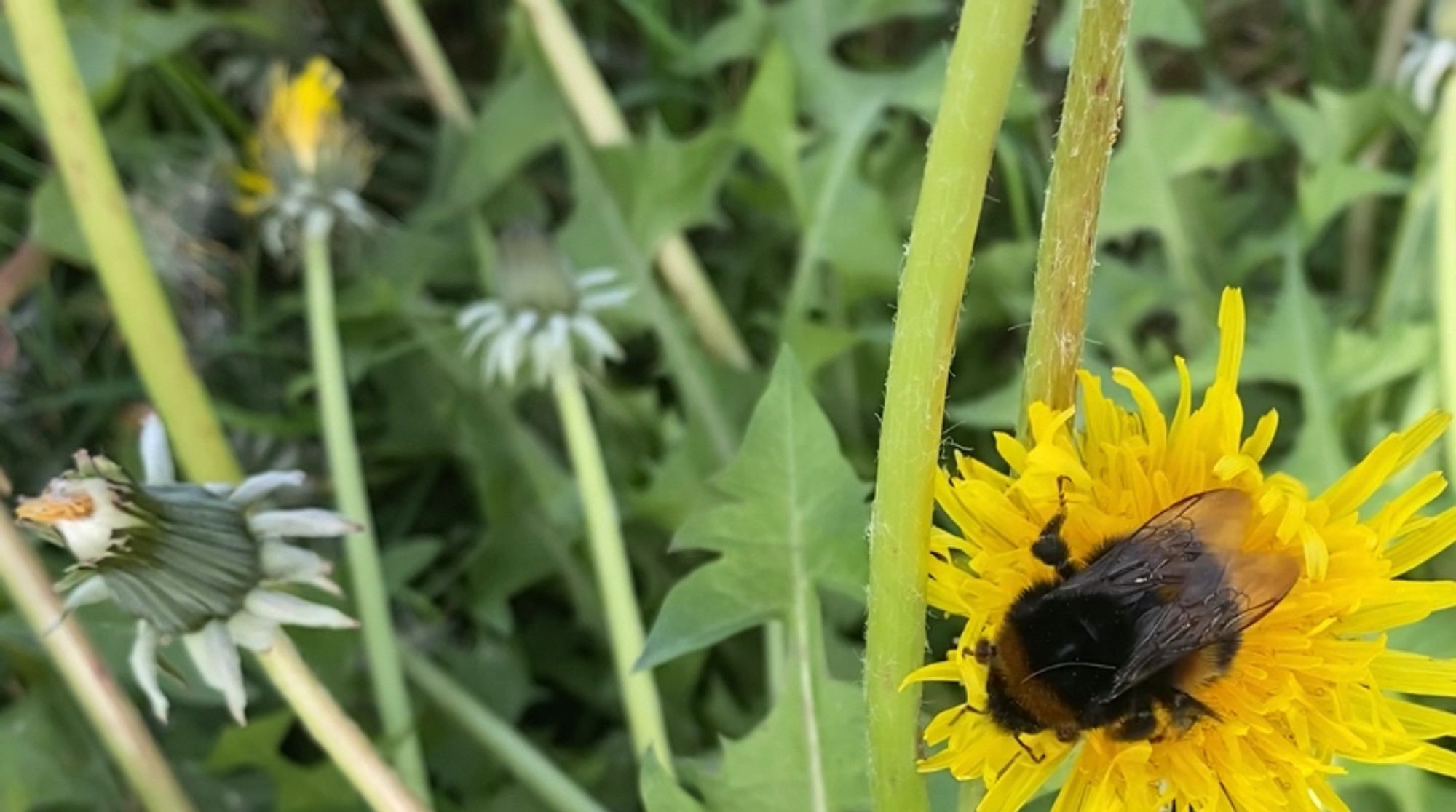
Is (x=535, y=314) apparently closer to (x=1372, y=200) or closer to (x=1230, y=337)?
(x=1230, y=337)

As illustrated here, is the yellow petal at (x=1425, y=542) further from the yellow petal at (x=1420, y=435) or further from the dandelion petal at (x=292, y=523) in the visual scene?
the dandelion petal at (x=292, y=523)

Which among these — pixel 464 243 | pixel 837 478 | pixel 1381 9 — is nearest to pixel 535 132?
pixel 464 243

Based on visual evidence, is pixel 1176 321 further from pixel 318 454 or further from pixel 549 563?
pixel 318 454

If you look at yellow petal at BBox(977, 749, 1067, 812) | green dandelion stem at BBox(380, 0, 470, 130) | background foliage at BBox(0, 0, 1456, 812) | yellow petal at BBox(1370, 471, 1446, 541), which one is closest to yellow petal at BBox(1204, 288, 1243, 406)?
yellow petal at BBox(1370, 471, 1446, 541)

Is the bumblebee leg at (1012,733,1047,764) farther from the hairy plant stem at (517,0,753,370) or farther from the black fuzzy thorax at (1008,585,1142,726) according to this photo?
the hairy plant stem at (517,0,753,370)

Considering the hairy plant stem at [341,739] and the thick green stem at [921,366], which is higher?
the thick green stem at [921,366]

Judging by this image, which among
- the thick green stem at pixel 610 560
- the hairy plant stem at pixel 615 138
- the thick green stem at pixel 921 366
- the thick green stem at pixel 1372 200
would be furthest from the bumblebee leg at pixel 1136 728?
the thick green stem at pixel 1372 200
